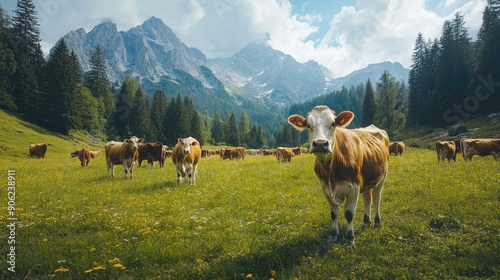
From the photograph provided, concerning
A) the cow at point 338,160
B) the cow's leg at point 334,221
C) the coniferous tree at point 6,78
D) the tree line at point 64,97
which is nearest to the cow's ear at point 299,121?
the cow at point 338,160

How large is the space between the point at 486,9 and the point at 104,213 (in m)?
82.1

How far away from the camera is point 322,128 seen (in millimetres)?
5910

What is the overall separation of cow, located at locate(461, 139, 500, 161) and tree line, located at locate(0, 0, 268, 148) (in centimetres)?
6554

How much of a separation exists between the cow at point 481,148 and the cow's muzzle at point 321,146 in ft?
71.3

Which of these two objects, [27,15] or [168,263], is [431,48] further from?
[27,15]

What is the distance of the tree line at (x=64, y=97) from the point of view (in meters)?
56.8

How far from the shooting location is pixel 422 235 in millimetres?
6480

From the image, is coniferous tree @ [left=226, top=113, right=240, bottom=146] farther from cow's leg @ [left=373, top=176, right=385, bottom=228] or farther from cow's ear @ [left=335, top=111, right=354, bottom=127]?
cow's ear @ [left=335, top=111, right=354, bottom=127]

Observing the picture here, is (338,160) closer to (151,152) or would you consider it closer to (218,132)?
(151,152)

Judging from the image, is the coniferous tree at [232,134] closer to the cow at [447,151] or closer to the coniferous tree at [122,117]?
the coniferous tree at [122,117]

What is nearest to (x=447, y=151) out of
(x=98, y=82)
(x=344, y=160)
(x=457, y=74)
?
(x=344, y=160)

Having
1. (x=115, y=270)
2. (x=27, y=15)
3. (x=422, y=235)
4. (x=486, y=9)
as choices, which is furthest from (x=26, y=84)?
(x=486, y=9)

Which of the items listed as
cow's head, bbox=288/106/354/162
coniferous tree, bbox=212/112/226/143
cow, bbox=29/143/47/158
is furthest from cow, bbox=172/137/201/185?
coniferous tree, bbox=212/112/226/143

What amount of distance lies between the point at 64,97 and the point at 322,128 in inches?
2671
